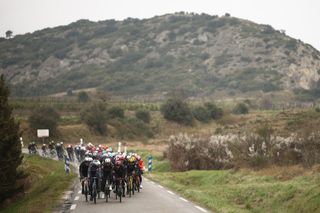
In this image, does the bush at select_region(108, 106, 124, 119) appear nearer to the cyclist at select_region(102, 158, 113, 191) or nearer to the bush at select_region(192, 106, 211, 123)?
the bush at select_region(192, 106, 211, 123)

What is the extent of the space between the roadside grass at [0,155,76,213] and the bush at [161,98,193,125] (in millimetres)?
38750

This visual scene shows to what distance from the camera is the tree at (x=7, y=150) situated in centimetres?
3108

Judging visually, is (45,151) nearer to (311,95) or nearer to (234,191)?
(234,191)

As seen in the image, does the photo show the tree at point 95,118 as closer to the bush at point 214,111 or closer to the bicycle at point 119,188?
the bush at point 214,111

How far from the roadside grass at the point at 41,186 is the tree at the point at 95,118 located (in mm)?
26096

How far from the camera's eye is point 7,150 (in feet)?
106

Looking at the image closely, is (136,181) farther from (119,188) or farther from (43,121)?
(43,121)

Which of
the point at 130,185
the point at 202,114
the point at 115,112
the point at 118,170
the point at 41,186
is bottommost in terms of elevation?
Answer: the point at 41,186

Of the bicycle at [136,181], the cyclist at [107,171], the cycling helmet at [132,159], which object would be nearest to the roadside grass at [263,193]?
the bicycle at [136,181]

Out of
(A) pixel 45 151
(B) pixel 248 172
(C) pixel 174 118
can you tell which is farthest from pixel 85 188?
(C) pixel 174 118

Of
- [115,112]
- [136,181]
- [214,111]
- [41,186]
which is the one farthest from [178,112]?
[136,181]

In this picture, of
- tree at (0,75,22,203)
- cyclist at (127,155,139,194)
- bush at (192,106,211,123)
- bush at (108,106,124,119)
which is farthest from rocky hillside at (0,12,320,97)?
cyclist at (127,155,139,194)

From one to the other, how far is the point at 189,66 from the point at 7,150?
137157 mm

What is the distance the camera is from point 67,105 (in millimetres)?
93812
